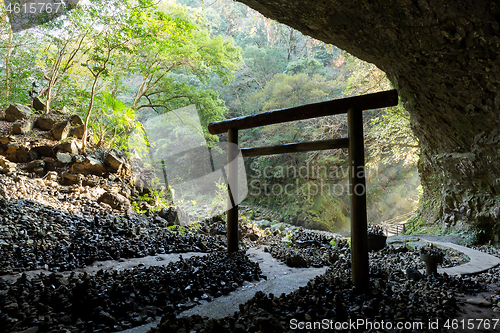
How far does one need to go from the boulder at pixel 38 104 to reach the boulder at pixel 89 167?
2.52 m

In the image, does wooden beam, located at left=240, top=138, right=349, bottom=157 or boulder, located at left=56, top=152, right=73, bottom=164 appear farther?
boulder, located at left=56, top=152, right=73, bottom=164

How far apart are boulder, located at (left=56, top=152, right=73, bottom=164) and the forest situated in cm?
70

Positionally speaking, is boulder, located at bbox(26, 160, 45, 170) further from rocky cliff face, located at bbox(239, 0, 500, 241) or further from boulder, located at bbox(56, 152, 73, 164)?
rocky cliff face, located at bbox(239, 0, 500, 241)

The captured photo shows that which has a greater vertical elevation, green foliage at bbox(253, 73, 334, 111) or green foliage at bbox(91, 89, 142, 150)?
green foliage at bbox(253, 73, 334, 111)

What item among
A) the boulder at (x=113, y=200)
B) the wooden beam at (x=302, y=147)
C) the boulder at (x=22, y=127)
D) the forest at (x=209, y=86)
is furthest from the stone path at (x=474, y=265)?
the boulder at (x=22, y=127)

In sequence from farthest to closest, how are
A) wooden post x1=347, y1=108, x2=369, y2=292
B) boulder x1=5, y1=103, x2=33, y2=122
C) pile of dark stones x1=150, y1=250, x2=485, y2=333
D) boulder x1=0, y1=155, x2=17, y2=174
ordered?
boulder x1=5, y1=103, x2=33, y2=122 < boulder x1=0, y1=155, x2=17, y2=174 < wooden post x1=347, y1=108, x2=369, y2=292 < pile of dark stones x1=150, y1=250, x2=485, y2=333

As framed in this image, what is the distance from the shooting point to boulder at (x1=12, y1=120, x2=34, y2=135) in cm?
564

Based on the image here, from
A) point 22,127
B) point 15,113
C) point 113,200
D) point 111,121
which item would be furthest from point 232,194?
point 15,113

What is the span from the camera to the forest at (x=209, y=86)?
254 inches

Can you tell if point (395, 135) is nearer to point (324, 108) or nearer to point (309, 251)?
point (309, 251)

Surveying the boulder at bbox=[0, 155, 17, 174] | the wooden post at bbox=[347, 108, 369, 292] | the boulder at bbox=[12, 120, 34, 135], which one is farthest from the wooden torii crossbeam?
the boulder at bbox=[12, 120, 34, 135]

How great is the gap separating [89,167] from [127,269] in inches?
149

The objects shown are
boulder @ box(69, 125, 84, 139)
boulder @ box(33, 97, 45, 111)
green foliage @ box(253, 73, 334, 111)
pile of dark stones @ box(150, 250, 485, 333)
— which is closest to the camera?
pile of dark stones @ box(150, 250, 485, 333)

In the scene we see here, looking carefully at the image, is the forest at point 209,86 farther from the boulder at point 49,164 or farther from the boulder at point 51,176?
the boulder at point 51,176
